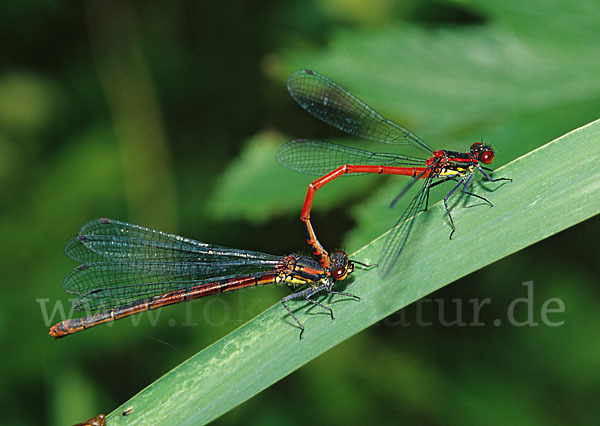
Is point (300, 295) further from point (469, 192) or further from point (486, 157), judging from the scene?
point (486, 157)

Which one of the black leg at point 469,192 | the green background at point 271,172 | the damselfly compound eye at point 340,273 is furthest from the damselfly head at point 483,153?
the damselfly compound eye at point 340,273

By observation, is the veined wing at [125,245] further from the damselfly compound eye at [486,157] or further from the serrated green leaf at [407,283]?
the damselfly compound eye at [486,157]

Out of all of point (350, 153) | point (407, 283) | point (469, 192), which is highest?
point (350, 153)

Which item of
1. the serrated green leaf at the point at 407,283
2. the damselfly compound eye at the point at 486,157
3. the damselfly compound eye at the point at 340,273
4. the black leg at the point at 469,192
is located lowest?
the serrated green leaf at the point at 407,283

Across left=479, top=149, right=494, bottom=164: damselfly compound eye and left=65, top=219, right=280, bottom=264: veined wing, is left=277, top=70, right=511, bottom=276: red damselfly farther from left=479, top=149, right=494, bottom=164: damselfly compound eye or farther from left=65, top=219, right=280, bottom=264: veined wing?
left=65, top=219, right=280, bottom=264: veined wing

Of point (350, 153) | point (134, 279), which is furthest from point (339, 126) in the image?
point (134, 279)

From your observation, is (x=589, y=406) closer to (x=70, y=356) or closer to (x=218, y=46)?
(x=70, y=356)
